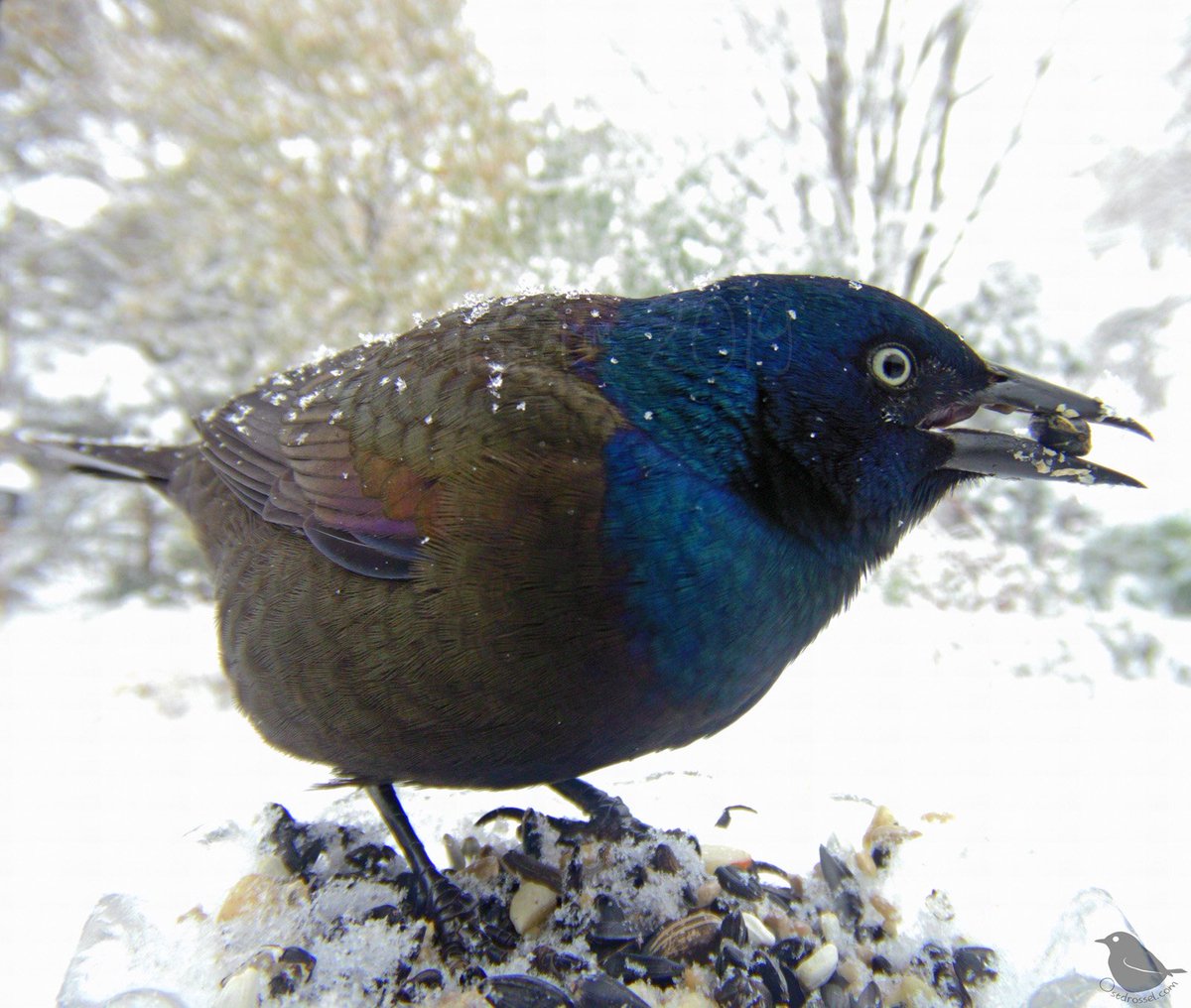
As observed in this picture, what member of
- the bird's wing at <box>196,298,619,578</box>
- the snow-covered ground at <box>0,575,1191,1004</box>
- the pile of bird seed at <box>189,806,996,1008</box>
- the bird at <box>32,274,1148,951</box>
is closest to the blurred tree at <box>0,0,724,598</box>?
the snow-covered ground at <box>0,575,1191,1004</box>

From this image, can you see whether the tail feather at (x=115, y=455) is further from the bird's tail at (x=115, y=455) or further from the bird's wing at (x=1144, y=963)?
the bird's wing at (x=1144, y=963)

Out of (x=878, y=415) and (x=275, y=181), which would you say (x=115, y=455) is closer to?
(x=878, y=415)

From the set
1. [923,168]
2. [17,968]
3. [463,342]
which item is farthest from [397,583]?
[923,168]

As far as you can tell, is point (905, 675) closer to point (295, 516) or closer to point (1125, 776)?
point (1125, 776)

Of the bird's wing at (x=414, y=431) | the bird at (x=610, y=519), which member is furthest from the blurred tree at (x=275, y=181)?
the bird at (x=610, y=519)

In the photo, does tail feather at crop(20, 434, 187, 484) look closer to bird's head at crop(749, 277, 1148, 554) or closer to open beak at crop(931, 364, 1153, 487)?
bird's head at crop(749, 277, 1148, 554)

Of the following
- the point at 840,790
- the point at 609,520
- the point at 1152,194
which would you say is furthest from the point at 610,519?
the point at 1152,194
